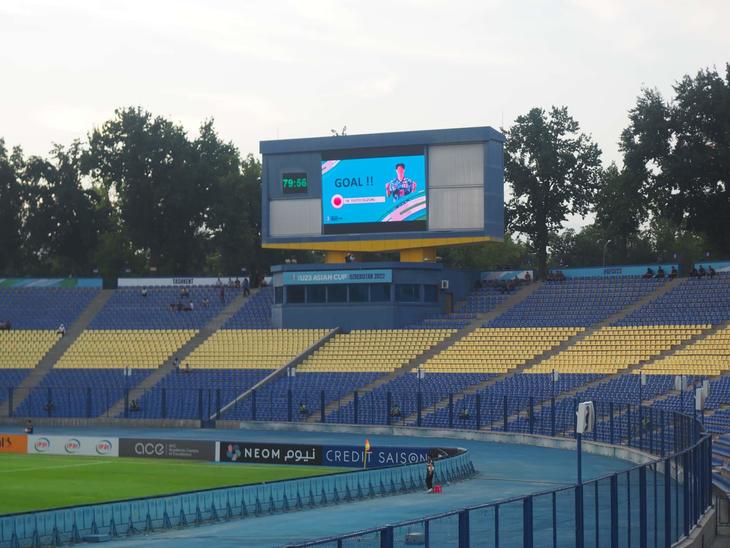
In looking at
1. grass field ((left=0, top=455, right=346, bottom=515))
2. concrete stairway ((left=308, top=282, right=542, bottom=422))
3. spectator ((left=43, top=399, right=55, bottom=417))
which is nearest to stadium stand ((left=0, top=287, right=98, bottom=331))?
spectator ((left=43, top=399, right=55, bottom=417))

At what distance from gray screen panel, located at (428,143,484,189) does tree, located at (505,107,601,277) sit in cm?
2458

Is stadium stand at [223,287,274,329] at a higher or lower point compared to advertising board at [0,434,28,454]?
higher

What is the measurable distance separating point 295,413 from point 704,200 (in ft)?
123

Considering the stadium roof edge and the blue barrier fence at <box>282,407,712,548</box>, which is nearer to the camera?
the blue barrier fence at <box>282,407,712,548</box>

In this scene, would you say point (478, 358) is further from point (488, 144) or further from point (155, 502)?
point (155, 502)

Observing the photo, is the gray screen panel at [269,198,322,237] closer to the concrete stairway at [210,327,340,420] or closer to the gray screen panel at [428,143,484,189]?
the concrete stairway at [210,327,340,420]

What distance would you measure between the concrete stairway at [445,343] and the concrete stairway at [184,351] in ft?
42.9

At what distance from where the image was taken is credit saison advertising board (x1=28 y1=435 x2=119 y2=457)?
191 ft

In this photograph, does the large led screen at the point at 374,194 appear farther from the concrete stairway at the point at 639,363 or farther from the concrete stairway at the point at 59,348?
the concrete stairway at the point at 59,348

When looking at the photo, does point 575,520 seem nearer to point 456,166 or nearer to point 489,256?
point 456,166

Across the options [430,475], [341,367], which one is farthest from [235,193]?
[430,475]

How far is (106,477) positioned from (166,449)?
6738mm

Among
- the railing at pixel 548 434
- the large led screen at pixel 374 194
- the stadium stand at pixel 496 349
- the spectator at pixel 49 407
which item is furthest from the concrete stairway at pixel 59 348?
the stadium stand at pixel 496 349

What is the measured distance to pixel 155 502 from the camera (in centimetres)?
3547
